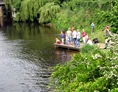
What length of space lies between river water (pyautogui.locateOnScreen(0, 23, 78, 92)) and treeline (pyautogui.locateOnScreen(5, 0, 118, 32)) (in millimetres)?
5439

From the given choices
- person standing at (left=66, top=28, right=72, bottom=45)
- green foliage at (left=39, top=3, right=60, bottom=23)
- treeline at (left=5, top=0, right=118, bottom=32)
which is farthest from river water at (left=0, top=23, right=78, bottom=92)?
green foliage at (left=39, top=3, right=60, bottom=23)

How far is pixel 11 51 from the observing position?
22.5m

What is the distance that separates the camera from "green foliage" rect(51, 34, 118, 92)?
258 inches

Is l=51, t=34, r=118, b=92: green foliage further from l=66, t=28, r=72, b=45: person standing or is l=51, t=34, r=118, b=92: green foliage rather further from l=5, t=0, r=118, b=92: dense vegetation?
l=66, t=28, r=72, b=45: person standing

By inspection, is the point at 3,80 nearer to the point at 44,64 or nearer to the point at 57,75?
the point at 44,64

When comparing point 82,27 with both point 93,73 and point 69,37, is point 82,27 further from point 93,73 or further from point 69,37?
point 93,73

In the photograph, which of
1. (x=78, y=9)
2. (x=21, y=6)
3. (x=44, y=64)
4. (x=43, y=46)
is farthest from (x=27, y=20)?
(x=44, y=64)

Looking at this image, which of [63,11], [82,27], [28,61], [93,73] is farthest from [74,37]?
[63,11]

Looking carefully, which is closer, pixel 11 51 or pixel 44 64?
pixel 44 64

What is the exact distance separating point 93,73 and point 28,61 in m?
12.1

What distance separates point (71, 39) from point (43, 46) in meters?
2.31

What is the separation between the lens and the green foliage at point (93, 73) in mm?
6562

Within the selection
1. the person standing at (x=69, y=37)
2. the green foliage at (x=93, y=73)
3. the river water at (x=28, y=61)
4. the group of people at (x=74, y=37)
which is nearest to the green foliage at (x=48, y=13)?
the river water at (x=28, y=61)

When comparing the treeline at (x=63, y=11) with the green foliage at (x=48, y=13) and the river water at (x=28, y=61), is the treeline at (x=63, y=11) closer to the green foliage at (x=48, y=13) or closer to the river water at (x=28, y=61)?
the green foliage at (x=48, y=13)
